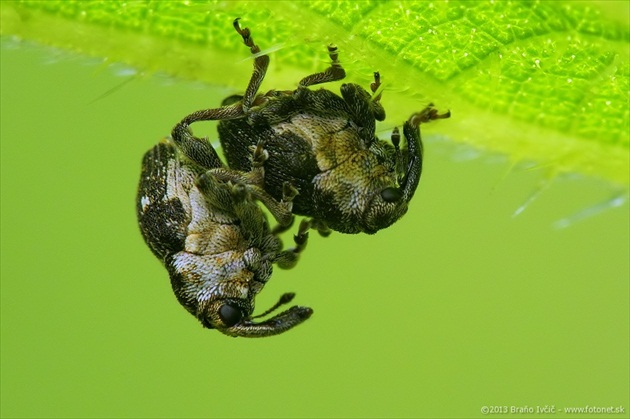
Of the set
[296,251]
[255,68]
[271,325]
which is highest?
[255,68]

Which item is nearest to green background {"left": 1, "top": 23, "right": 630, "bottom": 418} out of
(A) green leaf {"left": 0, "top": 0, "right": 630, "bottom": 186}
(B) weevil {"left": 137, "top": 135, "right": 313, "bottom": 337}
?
(B) weevil {"left": 137, "top": 135, "right": 313, "bottom": 337}

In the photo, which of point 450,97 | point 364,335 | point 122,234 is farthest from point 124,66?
point 364,335

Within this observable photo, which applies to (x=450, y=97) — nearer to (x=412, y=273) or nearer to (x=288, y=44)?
(x=288, y=44)

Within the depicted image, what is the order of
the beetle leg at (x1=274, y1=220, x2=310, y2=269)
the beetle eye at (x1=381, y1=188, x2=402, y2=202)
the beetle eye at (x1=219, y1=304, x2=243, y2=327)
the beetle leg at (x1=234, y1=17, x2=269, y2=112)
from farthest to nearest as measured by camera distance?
the beetle leg at (x1=274, y1=220, x2=310, y2=269) → the beetle eye at (x1=219, y1=304, x2=243, y2=327) → the beetle eye at (x1=381, y1=188, x2=402, y2=202) → the beetle leg at (x1=234, y1=17, x2=269, y2=112)

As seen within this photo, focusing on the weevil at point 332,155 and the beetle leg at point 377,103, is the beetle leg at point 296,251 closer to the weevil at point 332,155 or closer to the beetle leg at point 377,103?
the weevil at point 332,155

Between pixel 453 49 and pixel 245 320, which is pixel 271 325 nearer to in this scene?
pixel 245 320

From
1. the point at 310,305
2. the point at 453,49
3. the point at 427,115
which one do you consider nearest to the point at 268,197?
the point at 427,115

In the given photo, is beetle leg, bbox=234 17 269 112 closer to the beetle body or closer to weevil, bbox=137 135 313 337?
the beetle body
